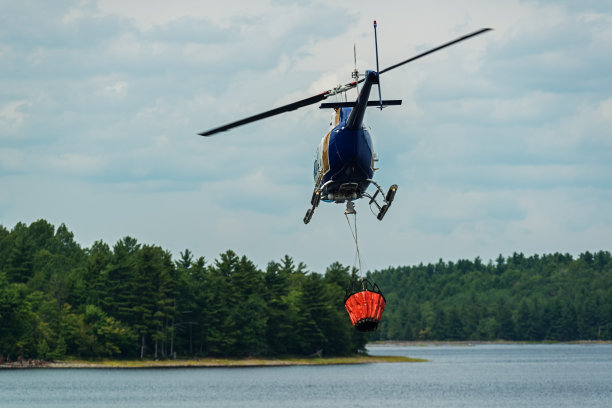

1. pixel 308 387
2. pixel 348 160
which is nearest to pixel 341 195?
pixel 348 160

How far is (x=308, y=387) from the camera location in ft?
383

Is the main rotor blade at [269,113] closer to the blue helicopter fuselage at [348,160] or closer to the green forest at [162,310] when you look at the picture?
the blue helicopter fuselage at [348,160]

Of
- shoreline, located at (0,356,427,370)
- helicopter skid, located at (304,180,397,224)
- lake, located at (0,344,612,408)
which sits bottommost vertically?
lake, located at (0,344,612,408)

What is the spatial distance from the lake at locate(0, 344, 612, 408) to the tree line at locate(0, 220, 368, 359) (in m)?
4.53

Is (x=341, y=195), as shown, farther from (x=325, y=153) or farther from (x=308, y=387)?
(x=308, y=387)

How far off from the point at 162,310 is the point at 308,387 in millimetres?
34961

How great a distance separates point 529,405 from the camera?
97.9 m

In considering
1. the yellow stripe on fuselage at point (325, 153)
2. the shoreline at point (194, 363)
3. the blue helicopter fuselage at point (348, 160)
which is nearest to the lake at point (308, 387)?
the shoreline at point (194, 363)

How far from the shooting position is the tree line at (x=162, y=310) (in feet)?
445

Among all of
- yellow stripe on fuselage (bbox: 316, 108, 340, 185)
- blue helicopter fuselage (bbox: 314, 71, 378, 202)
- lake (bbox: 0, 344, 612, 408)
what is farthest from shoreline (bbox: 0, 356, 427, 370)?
blue helicopter fuselage (bbox: 314, 71, 378, 202)

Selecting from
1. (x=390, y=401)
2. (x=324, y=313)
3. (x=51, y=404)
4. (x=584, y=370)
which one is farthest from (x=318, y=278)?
(x=51, y=404)

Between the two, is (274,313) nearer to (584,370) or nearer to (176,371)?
(176,371)

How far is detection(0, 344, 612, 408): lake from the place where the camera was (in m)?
99.1

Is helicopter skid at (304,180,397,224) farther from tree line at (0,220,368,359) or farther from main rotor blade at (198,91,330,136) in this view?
tree line at (0,220,368,359)
